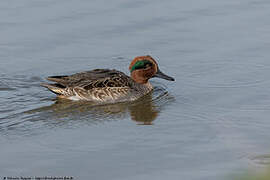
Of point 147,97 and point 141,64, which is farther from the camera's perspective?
point 141,64

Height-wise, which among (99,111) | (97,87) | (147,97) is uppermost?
(97,87)

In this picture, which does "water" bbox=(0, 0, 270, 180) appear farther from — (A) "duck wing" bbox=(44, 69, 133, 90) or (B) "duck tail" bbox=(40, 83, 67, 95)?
(A) "duck wing" bbox=(44, 69, 133, 90)

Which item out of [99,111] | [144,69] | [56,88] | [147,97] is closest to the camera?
[99,111]

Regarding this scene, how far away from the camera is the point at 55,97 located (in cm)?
1149

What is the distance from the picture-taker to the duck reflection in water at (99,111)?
10.0 meters

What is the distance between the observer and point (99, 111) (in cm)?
1066

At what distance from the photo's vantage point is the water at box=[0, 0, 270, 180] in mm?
7836

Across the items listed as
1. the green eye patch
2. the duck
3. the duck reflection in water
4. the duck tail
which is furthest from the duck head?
the duck tail

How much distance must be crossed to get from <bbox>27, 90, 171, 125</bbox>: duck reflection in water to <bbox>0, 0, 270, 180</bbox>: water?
0.06ft

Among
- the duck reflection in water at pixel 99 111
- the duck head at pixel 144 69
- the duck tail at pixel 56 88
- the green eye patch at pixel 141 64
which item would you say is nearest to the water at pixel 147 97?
the duck reflection in water at pixel 99 111

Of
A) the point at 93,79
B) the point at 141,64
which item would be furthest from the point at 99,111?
the point at 141,64

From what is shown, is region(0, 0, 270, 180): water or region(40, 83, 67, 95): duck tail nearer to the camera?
region(0, 0, 270, 180): water

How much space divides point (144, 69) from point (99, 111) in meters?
1.83

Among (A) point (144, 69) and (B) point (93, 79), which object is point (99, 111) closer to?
(B) point (93, 79)
